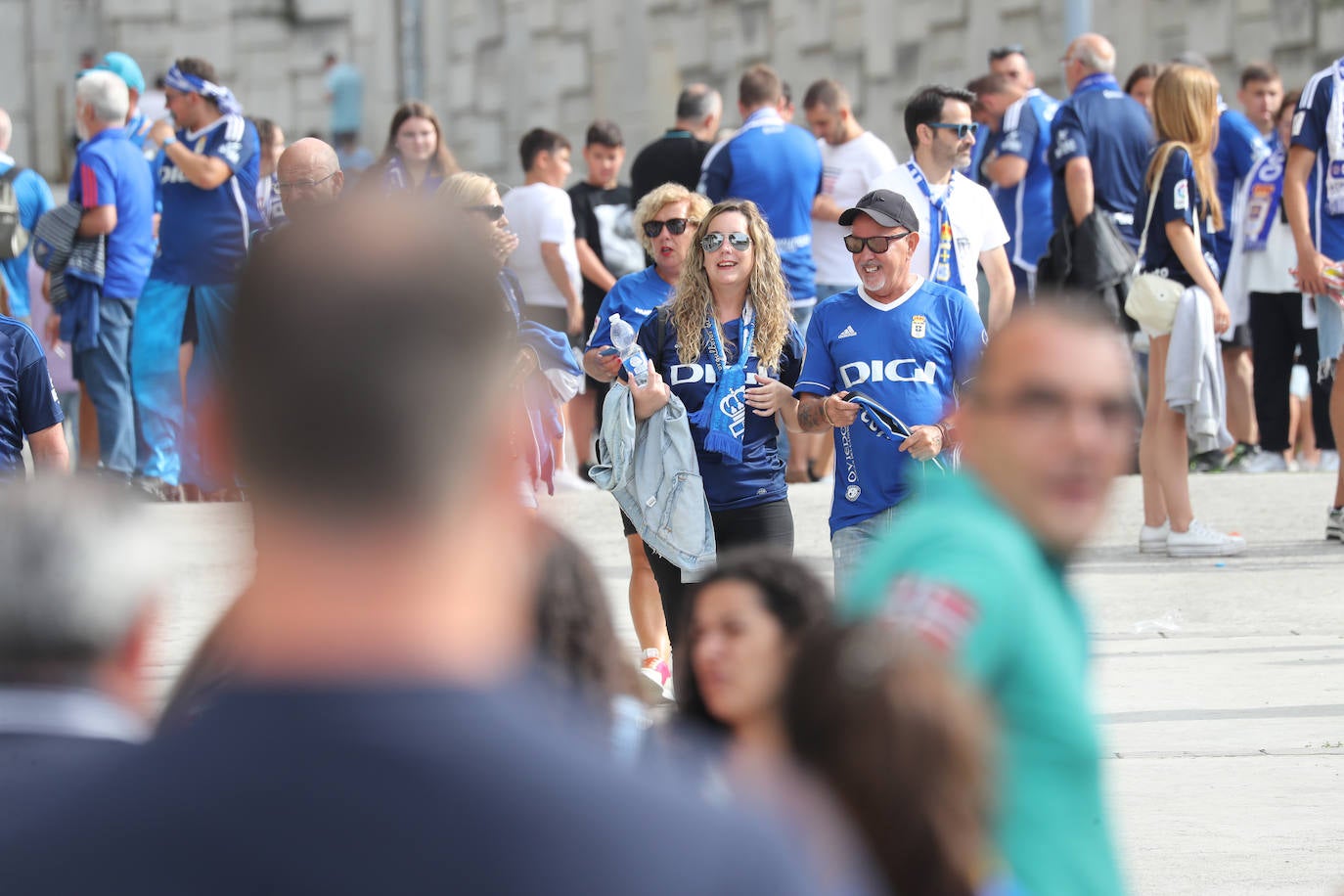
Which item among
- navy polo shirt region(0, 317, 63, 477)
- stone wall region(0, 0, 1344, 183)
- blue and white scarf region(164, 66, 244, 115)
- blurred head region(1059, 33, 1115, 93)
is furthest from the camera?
stone wall region(0, 0, 1344, 183)

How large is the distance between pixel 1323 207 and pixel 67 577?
7519 millimetres

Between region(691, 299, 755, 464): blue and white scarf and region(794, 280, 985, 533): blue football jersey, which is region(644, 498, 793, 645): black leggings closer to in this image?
region(691, 299, 755, 464): blue and white scarf

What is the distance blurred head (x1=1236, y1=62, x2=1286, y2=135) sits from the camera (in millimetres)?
11633

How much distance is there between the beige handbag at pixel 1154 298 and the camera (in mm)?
8234

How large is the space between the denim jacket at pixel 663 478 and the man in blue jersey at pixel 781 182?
3575mm

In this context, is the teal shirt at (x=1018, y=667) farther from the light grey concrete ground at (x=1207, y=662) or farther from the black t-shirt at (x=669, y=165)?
the black t-shirt at (x=669, y=165)

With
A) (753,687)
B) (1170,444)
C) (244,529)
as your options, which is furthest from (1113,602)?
(244,529)

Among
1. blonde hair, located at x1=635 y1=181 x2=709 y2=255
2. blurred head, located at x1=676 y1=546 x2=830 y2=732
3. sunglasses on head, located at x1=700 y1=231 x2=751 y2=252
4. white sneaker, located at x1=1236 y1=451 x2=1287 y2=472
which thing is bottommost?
white sneaker, located at x1=1236 y1=451 x2=1287 y2=472

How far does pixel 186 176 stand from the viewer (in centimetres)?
933

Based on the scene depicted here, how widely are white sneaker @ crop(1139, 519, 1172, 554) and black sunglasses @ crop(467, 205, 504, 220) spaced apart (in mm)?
3950

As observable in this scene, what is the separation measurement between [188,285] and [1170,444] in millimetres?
4719

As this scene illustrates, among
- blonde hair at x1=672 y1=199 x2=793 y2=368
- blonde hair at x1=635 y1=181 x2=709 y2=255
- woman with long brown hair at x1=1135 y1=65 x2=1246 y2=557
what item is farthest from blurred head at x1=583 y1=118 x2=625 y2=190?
blonde hair at x1=672 y1=199 x2=793 y2=368

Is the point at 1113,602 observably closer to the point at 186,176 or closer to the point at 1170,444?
the point at 1170,444

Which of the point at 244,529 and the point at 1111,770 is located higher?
the point at 244,529
